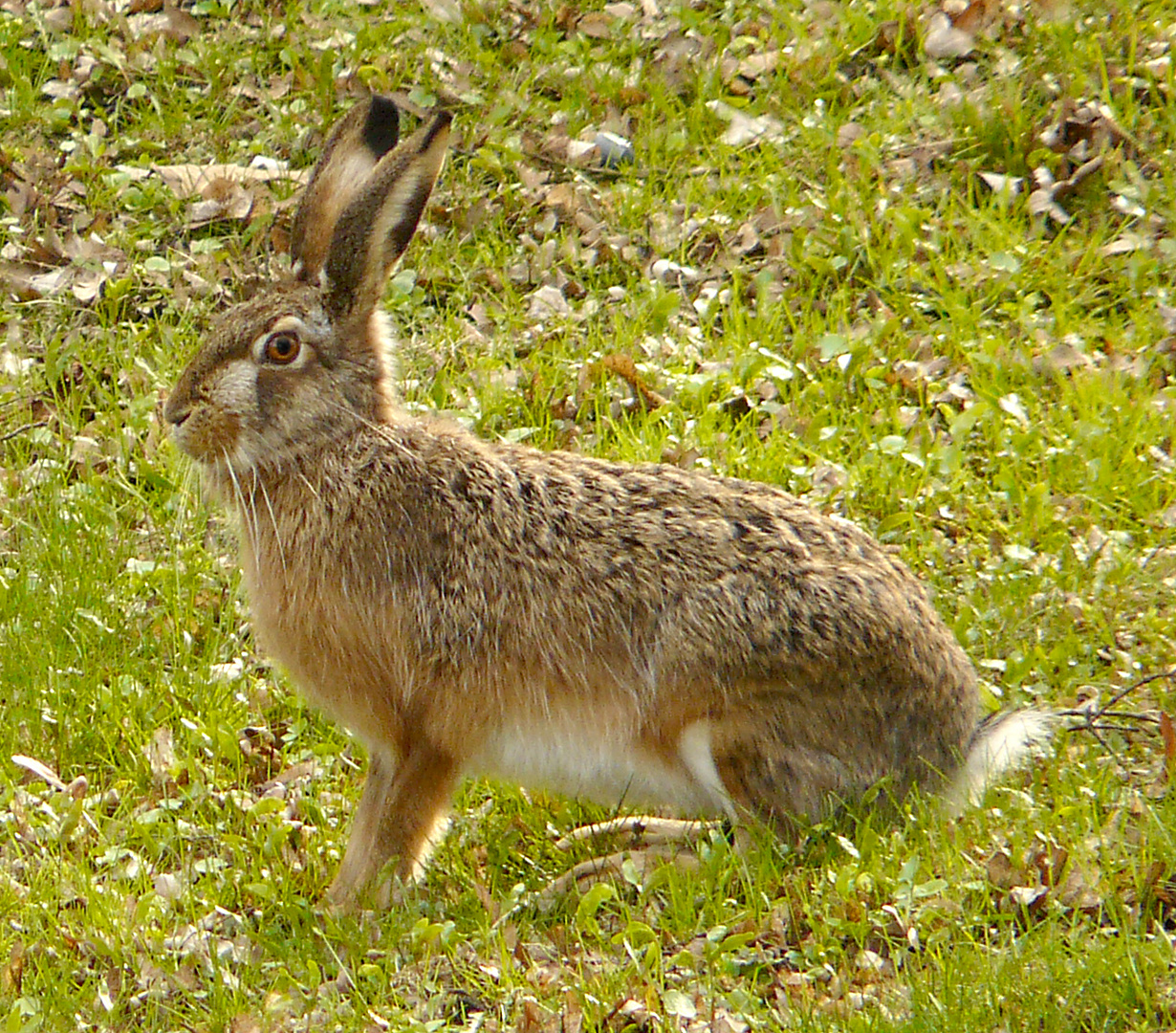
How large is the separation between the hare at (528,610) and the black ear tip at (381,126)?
394 mm

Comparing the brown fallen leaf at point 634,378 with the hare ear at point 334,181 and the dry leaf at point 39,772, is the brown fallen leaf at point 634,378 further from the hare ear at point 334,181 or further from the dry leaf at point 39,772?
the dry leaf at point 39,772

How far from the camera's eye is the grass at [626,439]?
447cm

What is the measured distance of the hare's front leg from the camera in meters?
5.05

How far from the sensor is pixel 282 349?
17.0ft

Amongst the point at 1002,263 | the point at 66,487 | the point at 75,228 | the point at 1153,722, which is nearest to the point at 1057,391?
the point at 1002,263

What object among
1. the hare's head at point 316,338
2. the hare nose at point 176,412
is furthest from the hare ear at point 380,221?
the hare nose at point 176,412

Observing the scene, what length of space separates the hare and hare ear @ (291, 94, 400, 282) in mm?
43

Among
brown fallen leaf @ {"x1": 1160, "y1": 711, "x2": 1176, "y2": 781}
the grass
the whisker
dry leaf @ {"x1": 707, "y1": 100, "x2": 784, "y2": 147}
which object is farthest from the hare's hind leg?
dry leaf @ {"x1": 707, "y1": 100, "x2": 784, "y2": 147}

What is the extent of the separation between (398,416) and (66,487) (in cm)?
227

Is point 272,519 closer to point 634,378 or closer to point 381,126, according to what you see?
point 381,126

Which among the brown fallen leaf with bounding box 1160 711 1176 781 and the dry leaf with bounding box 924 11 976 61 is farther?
the dry leaf with bounding box 924 11 976 61

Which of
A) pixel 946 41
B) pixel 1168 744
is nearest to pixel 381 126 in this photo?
pixel 1168 744

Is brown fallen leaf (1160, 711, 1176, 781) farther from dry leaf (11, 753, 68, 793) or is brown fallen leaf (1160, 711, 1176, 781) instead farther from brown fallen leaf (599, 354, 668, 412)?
dry leaf (11, 753, 68, 793)

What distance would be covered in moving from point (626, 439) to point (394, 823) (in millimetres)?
2339
